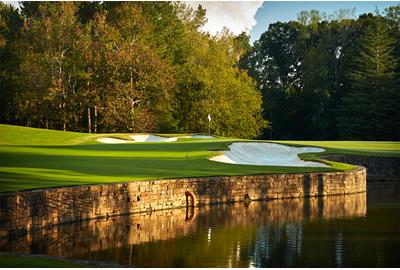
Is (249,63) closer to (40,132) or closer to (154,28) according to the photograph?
(154,28)

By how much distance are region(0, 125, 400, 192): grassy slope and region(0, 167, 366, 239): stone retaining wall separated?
2.49ft

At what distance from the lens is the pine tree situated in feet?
180

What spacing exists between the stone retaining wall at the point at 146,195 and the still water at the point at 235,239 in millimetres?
433

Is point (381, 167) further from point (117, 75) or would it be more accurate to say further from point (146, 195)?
point (117, 75)

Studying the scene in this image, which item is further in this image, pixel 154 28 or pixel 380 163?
pixel 154 28

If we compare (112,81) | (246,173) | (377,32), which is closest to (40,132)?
(112,81)

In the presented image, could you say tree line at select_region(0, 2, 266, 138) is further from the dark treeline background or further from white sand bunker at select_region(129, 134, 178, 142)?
white sand bunker at select_region(129, 134, 178, 142)

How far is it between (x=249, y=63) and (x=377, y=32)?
1594 centimetres

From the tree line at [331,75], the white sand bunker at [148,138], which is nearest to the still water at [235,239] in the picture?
the white sand bunker at [148,138]

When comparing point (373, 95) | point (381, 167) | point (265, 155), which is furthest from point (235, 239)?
point (373, 95)

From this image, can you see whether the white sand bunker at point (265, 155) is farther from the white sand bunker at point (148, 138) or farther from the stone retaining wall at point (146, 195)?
the white sand bunker at point (148, 138)

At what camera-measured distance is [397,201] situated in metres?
21.9

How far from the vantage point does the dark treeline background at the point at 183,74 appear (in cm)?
4856

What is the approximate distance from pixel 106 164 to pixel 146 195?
4455 mm
